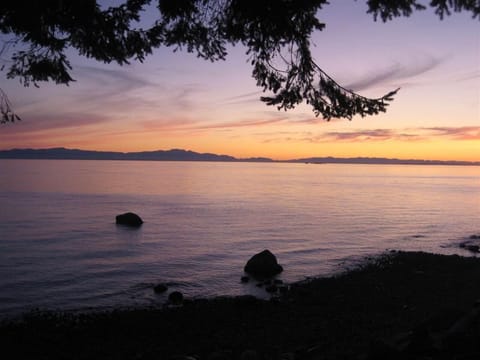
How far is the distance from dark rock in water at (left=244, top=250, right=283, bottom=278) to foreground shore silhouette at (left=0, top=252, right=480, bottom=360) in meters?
3.09

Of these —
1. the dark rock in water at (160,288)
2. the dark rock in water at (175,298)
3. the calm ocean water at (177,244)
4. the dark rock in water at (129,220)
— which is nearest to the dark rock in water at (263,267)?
the calm ocean water at (177,244)

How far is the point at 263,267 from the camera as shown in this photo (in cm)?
2283

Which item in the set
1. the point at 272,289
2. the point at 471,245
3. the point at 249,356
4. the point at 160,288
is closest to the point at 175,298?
the point at 160,288

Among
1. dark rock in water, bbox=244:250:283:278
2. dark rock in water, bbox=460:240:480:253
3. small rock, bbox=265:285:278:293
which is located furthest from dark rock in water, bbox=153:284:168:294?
dark rock in water, bbox=460:240:480:253

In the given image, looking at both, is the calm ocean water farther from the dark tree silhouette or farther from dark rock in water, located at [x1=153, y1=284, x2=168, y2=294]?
the dark tree silhouette

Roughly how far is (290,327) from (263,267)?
9.77m

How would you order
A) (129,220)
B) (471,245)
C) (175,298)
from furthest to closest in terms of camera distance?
(129,220) → (471,245) → (175,298)

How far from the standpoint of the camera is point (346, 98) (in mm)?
10352

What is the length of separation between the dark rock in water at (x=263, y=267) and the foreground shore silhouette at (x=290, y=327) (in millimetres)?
3090

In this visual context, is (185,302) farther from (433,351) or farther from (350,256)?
(350,256)

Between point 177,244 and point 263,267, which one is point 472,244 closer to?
point 263,267

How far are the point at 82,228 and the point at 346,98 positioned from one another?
3723cm

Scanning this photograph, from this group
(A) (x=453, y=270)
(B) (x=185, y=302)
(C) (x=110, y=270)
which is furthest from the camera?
(C) (x=110, y=270)

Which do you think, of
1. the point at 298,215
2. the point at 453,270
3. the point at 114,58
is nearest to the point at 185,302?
the point at 114,58
